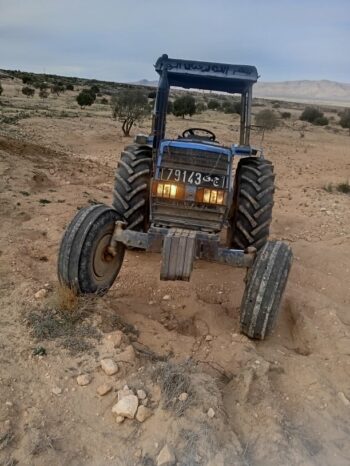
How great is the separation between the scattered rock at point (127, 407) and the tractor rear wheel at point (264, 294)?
1427 millimetres

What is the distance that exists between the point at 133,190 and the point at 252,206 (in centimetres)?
139

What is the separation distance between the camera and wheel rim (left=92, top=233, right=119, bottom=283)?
4.98 m

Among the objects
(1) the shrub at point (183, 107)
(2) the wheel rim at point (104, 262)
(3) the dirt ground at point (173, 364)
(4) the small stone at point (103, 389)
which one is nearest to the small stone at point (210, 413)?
(3) the dirt ground at point (173, 364)

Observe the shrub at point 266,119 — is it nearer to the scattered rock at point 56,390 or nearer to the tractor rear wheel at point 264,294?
the tractor rear wheel at point 264,294

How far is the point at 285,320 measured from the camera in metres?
5.32

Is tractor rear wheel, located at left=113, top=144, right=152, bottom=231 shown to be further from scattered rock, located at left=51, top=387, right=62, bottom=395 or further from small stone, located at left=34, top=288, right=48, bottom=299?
scattered rock, located at left=51, top=387, right=62, bottom=395

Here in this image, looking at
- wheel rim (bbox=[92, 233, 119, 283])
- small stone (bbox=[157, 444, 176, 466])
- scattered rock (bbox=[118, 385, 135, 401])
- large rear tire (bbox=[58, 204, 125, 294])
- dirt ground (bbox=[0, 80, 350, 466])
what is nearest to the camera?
small stone (bbox=[157, 444, 176, 466])

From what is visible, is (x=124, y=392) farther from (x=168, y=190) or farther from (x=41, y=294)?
(x=168, y=190)

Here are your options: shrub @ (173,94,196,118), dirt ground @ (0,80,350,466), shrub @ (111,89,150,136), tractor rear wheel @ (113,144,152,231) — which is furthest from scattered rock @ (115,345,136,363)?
shrub @ (173,94,196,118)

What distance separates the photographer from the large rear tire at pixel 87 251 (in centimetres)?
465

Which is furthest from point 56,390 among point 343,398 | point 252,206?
point 252,206

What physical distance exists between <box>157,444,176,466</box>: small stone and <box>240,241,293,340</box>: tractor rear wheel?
1.62 m

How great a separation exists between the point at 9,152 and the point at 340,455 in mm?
9639

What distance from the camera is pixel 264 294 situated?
4371 mm
